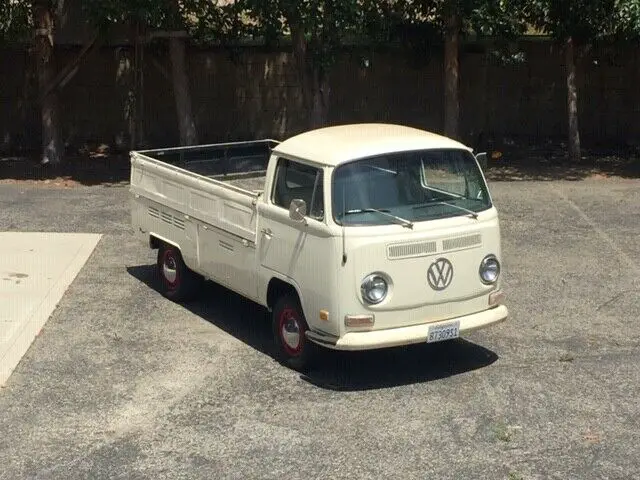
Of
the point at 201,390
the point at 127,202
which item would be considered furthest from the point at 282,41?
the point at 201,390

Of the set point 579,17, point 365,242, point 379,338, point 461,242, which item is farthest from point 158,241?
point 579,17

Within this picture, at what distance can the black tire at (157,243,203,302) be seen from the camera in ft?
38.9

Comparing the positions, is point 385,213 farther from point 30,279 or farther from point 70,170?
point 70,170

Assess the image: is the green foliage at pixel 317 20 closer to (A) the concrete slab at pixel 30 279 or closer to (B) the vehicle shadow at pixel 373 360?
(A) the concrete slab at pixel 30 279

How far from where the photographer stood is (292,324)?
9953mm

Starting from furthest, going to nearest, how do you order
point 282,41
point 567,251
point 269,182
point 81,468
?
point 282,41
point 567,251
point 269,182
point 81,468

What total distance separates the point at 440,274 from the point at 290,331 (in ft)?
4.92

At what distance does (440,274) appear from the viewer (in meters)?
9.43

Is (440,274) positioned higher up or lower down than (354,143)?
lower down

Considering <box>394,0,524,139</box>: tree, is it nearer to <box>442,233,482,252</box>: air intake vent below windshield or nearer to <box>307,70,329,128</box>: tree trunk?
<box>307,70,329,128</box>: tree trunk

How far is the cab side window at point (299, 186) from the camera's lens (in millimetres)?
→ 9531

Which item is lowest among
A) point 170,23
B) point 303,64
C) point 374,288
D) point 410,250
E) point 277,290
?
point 277,290

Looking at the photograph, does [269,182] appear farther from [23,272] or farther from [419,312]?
[23,272]

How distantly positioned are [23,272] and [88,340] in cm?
274
